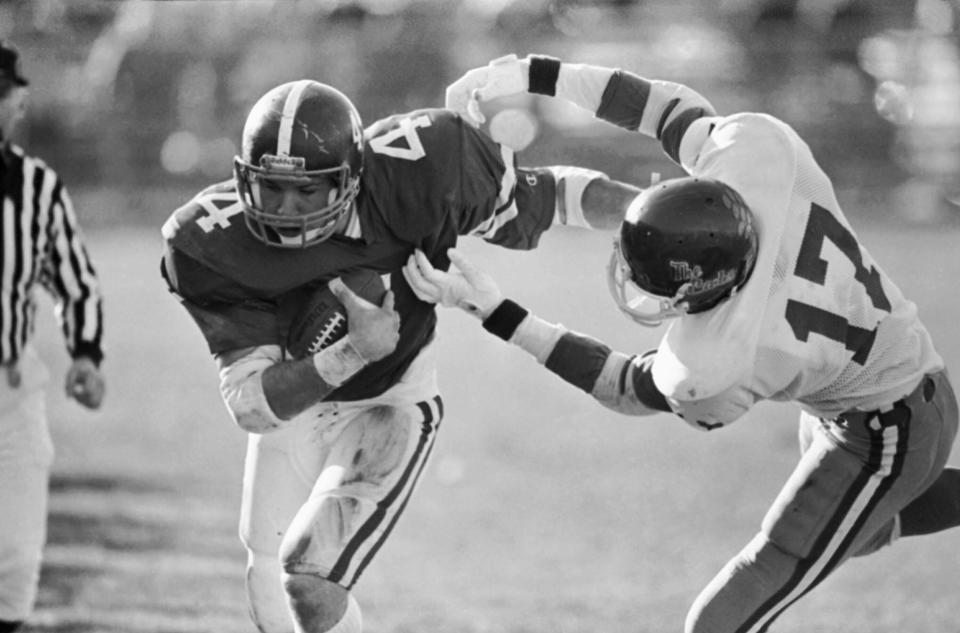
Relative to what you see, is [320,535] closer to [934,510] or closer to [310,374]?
[310,374]

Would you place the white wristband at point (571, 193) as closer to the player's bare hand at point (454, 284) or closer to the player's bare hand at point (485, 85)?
the player's bare hand at point (485, 85)

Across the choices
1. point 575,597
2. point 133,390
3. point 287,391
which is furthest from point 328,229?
point 133,390

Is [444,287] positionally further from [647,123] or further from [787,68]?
[787,68]

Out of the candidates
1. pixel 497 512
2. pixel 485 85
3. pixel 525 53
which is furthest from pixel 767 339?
pixel 525 53

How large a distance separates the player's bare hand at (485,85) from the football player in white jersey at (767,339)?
0.96 ft

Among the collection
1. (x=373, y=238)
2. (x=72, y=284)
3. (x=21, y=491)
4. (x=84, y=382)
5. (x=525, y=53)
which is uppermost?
(x=373, y=238)

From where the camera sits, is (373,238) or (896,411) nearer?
(896,411)

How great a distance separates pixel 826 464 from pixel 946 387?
0.40m

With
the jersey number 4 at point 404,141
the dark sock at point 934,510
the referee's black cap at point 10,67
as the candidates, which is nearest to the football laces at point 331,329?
the jersey number 4 at point 404,141

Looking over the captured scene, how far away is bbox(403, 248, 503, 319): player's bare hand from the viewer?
407cm

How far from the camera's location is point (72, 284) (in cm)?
511

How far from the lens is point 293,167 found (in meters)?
3.93

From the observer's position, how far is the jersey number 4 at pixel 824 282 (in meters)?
3.68

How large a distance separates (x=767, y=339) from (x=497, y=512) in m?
3.61
